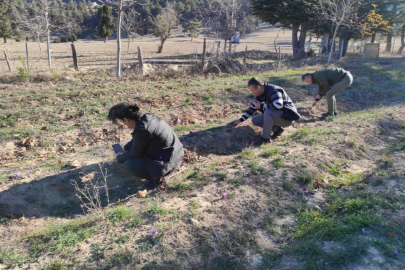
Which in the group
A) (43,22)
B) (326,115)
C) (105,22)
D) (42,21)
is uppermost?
(105,22)

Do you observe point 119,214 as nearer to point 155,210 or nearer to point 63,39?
point 155,210

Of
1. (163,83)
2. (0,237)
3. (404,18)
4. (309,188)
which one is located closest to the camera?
(0,237)

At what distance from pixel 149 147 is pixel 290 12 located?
19.0 metres

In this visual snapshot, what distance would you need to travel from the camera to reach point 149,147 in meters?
4.04

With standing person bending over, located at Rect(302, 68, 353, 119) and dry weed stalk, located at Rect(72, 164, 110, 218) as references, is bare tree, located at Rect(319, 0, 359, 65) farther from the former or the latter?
dry weed stalk, located at Rect(72, 164, 110, 218)

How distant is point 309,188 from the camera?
4316 millimetres

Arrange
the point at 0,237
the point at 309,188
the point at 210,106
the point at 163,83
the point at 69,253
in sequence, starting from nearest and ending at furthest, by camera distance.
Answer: the point at 69,253 → the point at 0,237 → the point at 309,188 → the point at 210,106 → the point at 163,83

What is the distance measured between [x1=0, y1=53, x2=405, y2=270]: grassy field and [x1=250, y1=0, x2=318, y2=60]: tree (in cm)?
1400

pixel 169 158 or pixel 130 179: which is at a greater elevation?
pixel 169 158

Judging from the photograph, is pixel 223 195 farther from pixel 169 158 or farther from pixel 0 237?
pixel 0 237

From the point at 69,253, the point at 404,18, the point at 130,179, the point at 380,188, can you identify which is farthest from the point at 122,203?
the point at 404,18

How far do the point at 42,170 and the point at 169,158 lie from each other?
2.20 m

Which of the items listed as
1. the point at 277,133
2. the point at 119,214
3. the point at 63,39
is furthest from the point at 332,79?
the point at 63,39

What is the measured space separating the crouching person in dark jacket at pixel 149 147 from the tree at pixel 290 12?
18.1 metres
